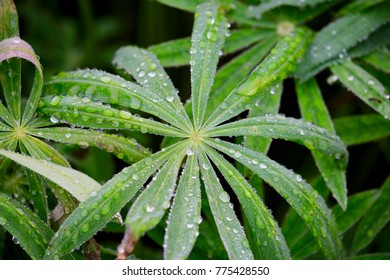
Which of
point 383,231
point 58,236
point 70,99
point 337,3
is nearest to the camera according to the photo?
point 58,236

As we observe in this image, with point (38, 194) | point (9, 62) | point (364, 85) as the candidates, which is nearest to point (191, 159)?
point (38, 194)

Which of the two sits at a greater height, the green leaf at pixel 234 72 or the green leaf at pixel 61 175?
the green leaf at pixel 234 72

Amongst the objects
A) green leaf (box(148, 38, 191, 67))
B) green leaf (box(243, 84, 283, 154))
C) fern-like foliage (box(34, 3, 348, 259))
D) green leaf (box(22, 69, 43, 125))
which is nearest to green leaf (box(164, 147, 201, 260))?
fern-like foliage (box(34, 3, 348, 259))

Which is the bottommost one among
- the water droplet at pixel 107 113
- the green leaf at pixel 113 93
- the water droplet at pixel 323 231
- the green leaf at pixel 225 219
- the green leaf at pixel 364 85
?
the green leaf at pixel 225 219

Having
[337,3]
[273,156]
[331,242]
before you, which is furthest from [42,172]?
[273,156]

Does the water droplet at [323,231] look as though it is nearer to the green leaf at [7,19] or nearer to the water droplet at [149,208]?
the water droplet at [149,208]

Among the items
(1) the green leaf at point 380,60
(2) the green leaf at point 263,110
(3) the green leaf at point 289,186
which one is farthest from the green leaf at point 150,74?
(1) the green leaf at point 380,60

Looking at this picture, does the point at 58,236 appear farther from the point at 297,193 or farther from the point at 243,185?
the point at 297,193
